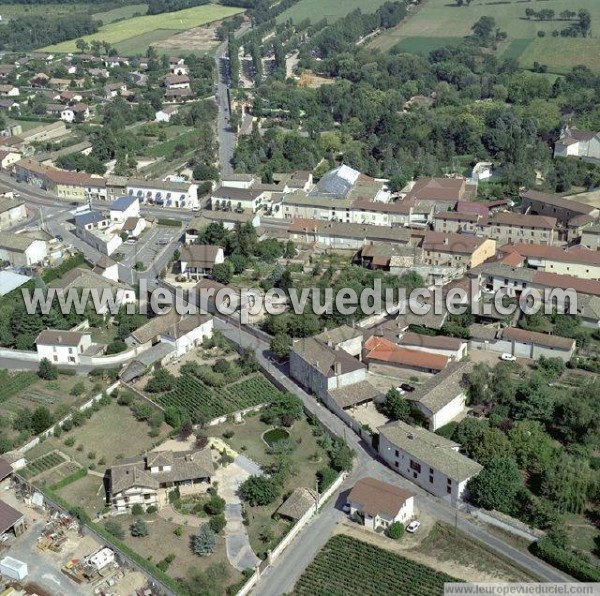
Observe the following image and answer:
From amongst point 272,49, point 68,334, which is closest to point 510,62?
point 272,49

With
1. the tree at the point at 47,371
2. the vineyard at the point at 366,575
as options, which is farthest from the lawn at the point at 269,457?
Answer: the tree at the point at 47,371

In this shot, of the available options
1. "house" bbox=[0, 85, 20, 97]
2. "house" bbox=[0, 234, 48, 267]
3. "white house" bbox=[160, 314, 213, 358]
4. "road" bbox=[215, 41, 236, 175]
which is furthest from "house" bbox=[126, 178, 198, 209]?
"house" bbox=[0, 85, 20, 97]

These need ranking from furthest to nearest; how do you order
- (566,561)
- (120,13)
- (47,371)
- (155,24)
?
(120,13)
(155,24)
(47,371)
(566,561)

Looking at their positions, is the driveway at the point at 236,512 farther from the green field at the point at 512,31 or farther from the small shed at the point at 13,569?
the green field at the point at 512,31

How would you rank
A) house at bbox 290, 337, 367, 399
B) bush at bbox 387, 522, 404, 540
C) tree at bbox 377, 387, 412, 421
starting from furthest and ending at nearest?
1. house at bbox 290, 337, 367, 399
2. tree at bbox 377, 387, 412, 421
3. bush at bbox 387, 522, 404, 540

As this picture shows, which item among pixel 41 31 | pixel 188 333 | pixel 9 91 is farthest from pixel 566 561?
pixel 41 31

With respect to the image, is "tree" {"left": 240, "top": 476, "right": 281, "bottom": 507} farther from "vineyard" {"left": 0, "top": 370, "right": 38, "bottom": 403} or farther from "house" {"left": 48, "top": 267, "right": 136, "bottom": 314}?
"house" {"left": 48, "top": 267, "right": 136, "bottom": 314}

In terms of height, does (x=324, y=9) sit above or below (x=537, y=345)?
above

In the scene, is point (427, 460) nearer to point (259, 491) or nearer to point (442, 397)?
point (442, 397)

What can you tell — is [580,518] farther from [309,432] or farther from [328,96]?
[328,96]
